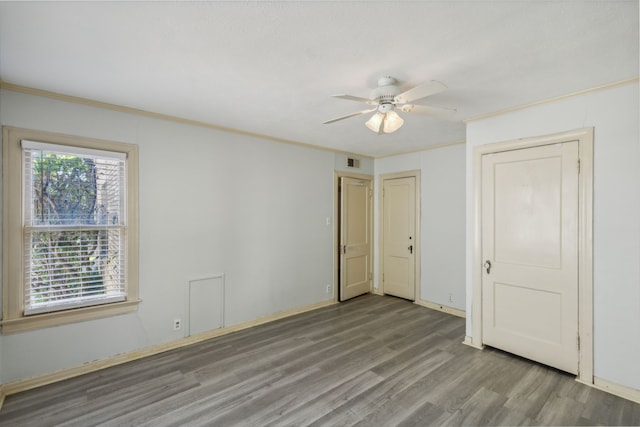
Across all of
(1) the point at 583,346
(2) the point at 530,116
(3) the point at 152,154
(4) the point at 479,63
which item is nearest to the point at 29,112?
(3) the point at 152,154

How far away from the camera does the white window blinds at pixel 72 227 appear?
8.31ft

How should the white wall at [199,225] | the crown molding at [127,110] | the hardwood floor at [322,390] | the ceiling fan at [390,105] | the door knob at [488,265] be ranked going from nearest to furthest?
the hardwood floor at [322,390] → the ceiling fan at [390,105] → the crown molding at [127,110] → the white wall at [199,225] → the door knob at [488,265]

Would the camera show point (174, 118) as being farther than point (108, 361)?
Yes

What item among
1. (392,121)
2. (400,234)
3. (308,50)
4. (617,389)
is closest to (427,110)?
(392,121)

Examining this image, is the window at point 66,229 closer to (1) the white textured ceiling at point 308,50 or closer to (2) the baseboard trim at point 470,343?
(1) the white textured ceiling at point 308,50

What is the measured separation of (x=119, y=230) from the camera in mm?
2955

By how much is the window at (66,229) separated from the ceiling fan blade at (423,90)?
263 cm

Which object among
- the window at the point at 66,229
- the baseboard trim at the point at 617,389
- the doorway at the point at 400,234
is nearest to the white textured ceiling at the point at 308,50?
the window at the point at 66,229

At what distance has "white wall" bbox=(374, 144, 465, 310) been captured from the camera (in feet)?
14.3

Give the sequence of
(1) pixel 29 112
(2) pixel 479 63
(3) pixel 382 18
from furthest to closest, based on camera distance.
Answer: (1) pixel 29 112, (2) pixel 479 63, (3) pixel 382 18

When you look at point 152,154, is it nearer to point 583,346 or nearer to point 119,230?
Result: point 119,230

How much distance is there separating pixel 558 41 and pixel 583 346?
2462 mm

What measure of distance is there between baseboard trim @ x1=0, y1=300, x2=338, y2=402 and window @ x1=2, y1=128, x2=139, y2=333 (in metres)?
0.44

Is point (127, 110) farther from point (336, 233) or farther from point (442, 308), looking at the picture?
point (442, 308)
